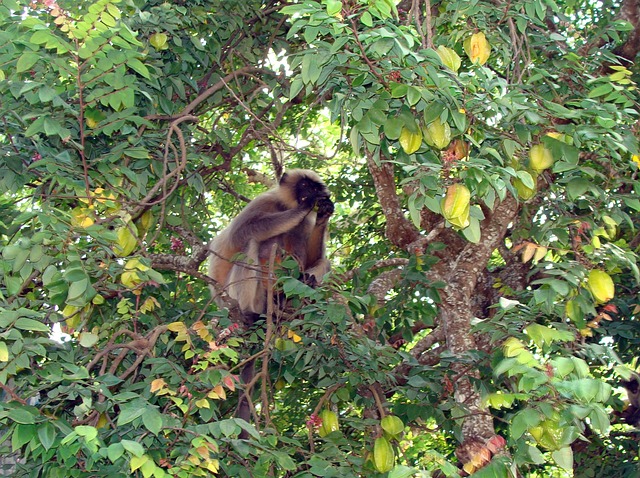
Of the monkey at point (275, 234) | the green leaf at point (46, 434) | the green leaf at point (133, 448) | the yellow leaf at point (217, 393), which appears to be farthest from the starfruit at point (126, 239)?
the monkey at point (275, 234)

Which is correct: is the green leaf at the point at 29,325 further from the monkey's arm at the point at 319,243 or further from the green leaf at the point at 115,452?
the monkey's arm at the point at 319,243

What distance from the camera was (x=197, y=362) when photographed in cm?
317

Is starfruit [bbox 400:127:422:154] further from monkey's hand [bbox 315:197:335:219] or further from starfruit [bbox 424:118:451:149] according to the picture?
monkey's hand [bbox 315:197:335:219]

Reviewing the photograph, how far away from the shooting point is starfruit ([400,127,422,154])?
106 inches

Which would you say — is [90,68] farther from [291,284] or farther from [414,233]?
[414,233]

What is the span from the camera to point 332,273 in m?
3.75

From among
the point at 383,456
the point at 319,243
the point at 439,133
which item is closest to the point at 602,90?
the point at 439,133

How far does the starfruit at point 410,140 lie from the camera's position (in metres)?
2.69

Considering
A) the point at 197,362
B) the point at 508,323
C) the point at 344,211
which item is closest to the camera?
the point at 508,323

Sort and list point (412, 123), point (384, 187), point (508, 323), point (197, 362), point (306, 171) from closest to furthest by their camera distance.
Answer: point (412, 123) < point (508, 323) < point (197, 362) < point (384, 187) < point (306, 171)

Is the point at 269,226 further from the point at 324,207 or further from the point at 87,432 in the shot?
the point at 87,432

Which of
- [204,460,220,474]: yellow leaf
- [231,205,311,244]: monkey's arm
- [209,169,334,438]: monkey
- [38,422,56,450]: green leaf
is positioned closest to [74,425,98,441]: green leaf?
[38,422,56,450]: green leaf

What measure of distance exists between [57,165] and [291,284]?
1.09m

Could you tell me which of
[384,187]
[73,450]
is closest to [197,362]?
[73,450]
